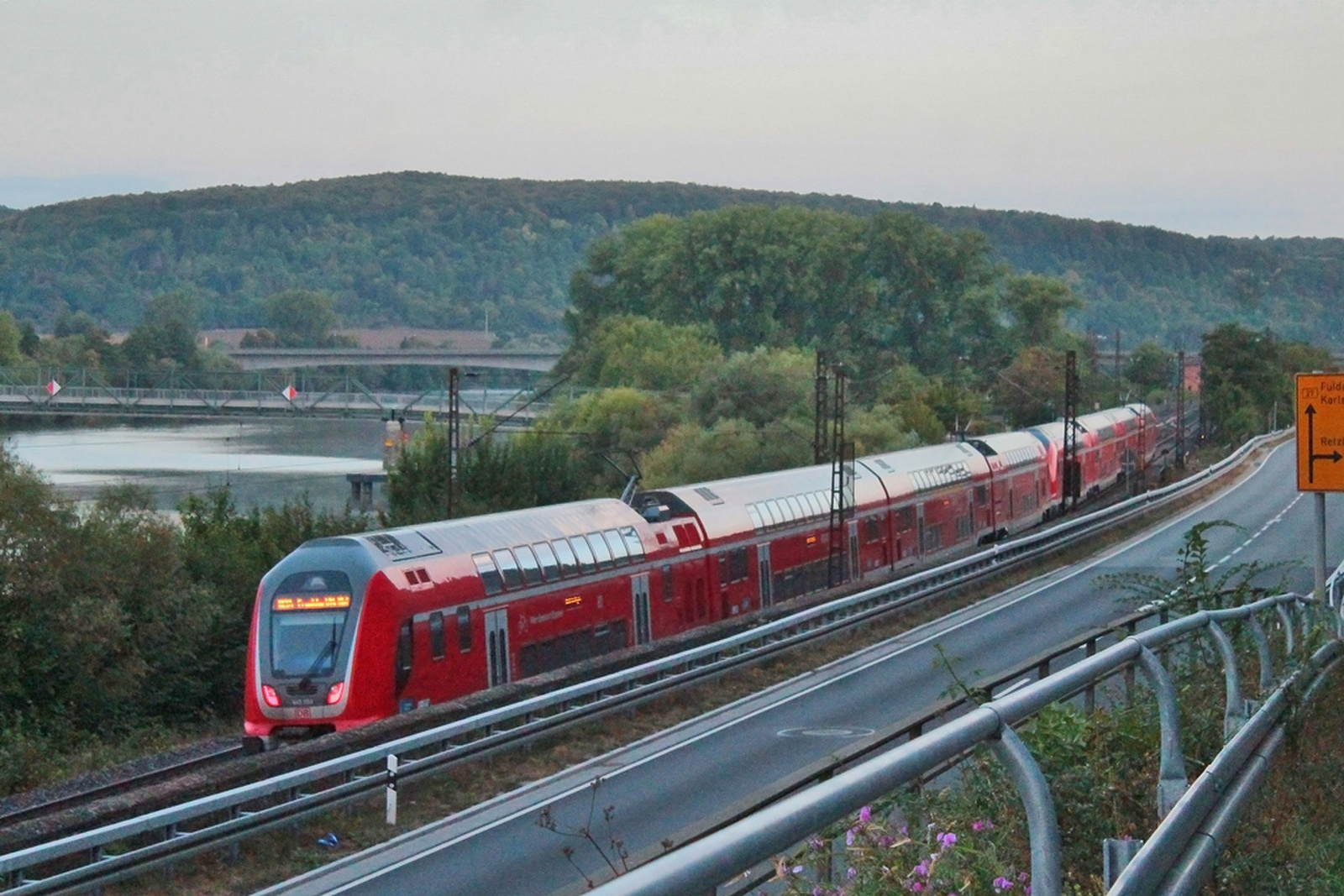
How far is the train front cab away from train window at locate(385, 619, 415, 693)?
604mm

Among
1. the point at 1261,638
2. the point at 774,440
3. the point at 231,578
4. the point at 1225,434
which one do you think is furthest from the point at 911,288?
the point at 1261,638

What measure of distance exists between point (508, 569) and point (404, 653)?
2972 mm

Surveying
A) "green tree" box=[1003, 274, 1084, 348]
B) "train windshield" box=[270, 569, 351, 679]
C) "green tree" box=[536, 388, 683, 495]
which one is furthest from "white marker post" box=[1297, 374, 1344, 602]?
"green tree" box=[1003, 274, 1084, 348]

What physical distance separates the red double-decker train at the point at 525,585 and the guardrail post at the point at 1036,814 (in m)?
17.7

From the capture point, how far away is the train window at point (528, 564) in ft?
81.4

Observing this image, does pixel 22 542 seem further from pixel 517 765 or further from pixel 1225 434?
pixel 1225 434

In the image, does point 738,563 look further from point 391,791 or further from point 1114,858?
point 1114,858

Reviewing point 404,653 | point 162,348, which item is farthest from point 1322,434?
point 162,348

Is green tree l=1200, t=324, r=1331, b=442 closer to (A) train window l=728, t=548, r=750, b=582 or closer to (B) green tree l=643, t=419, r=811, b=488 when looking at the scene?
(B) green tree l=643, t=419, r=811, b=488

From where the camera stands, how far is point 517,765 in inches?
719

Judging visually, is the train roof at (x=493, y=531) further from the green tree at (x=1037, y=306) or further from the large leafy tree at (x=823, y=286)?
the green tree at (x=1037, y=306)

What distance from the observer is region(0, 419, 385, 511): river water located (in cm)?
9144

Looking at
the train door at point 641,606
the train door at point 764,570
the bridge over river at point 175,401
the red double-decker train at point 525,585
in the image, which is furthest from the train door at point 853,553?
the bridge over river at point 175,401

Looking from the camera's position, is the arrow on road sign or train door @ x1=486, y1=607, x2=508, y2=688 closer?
the arrow on road sign
